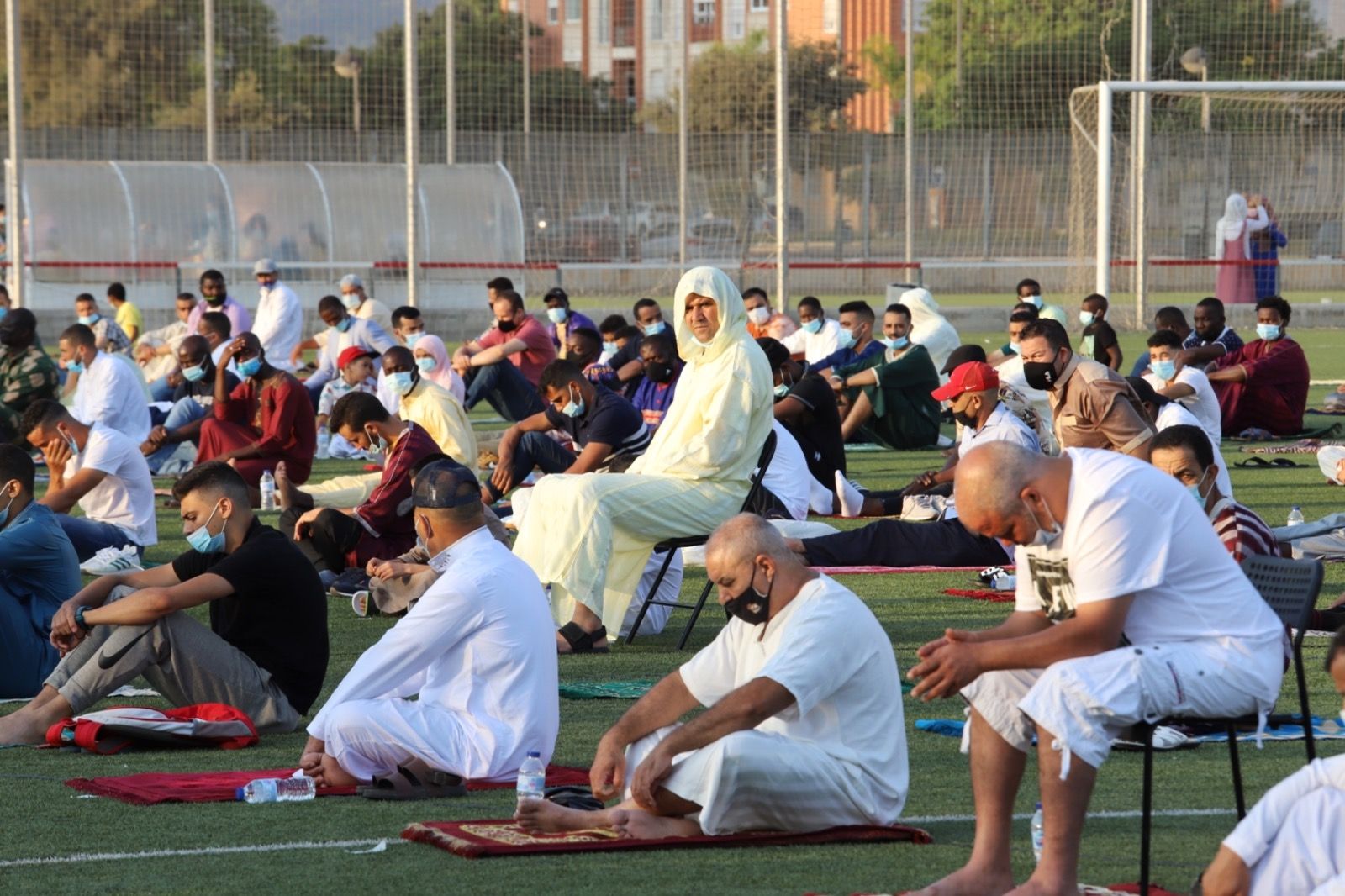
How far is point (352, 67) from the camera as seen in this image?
117 ft

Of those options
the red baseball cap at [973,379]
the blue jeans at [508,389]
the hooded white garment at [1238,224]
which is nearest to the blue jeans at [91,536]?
the red baseball cap at [973,379]

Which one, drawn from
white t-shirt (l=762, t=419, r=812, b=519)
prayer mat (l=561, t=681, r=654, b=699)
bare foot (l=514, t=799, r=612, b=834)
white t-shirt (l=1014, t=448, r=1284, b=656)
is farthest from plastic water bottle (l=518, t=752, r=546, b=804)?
white t-shirt (l=762, t=419, r=812, b=519)

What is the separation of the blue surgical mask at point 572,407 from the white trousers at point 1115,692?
21.9ft

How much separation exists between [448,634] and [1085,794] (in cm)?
223

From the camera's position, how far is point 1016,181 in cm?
3231

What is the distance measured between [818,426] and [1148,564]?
880cm

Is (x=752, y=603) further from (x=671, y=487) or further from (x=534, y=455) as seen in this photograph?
(x=534, y=455)

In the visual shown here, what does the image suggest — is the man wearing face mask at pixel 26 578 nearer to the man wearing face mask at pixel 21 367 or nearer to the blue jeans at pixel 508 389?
the man wearing face mask at pixel 21 367

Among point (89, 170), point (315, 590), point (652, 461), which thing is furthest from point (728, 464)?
point (89, 170)

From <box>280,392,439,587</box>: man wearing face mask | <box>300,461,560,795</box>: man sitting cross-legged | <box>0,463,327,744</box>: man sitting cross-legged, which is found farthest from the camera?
<box>280,392,439,587</box>: man wearing face mask

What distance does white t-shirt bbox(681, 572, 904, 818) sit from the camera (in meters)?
5.29

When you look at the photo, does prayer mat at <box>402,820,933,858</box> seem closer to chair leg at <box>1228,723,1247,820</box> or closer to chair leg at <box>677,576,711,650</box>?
chair leg at <box>1228,723,1247,820</box>

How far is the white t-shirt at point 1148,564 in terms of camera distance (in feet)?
15.3

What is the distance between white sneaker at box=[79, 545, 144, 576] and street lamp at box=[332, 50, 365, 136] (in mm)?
23878
